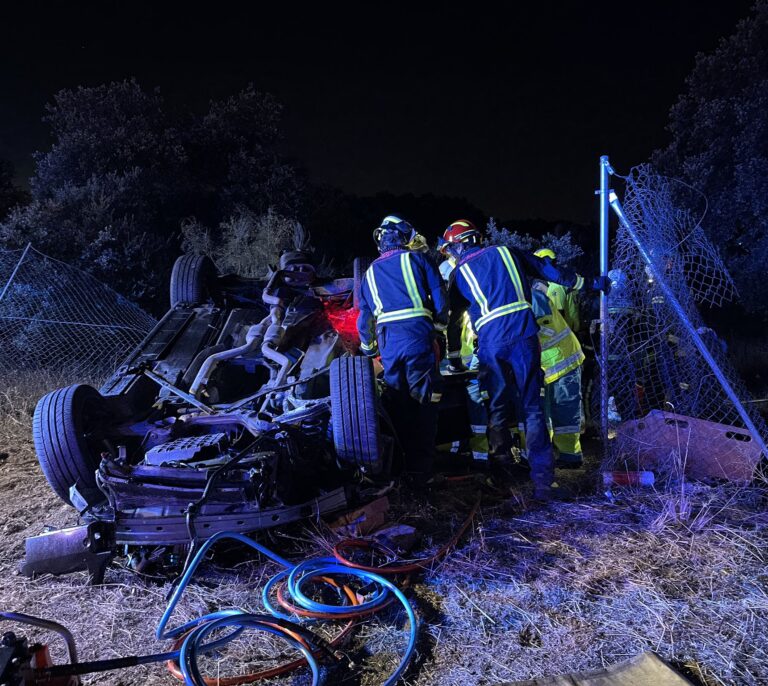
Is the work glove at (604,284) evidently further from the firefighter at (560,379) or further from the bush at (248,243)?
the bush at (248,243)

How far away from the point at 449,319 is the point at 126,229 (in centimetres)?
842

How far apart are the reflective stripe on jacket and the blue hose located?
240 cm

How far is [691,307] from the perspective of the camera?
4.46m

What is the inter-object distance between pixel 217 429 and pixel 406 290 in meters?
1.70

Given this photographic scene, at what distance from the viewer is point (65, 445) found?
357cm

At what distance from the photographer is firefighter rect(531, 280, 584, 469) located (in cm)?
467

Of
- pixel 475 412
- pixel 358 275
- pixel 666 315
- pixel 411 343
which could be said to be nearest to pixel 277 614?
pixel 411 343

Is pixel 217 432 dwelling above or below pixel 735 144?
below

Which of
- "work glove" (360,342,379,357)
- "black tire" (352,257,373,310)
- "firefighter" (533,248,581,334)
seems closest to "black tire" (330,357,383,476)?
"work glove" (360,342,379,357)

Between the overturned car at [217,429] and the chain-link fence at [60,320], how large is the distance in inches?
131

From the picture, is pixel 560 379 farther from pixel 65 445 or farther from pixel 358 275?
pixel 65 445

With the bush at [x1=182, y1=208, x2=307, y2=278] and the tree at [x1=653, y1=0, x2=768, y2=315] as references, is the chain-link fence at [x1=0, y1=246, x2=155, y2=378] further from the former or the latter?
the tree at [x1=653, y1=0, x2=768, y2=315]

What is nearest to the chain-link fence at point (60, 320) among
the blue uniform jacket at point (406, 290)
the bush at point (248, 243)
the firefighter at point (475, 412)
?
the bush at point (248, 243)

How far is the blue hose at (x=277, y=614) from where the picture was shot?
2.31 m
